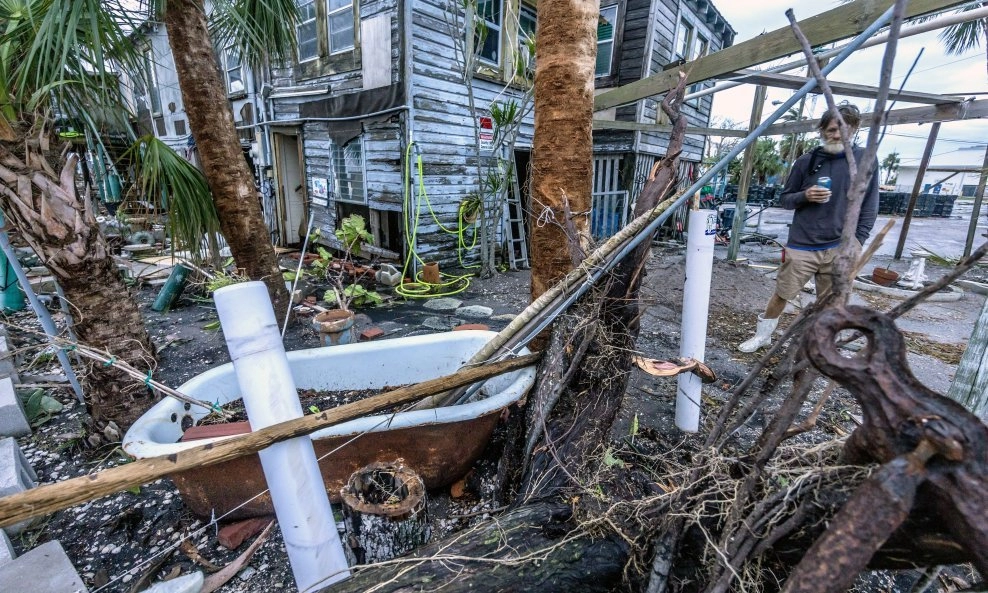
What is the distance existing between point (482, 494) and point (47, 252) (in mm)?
2278

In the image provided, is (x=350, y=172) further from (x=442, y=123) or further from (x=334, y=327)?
(x=334, y=327)

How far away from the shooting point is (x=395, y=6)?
14.5 feet

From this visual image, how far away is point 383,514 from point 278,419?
45 cm

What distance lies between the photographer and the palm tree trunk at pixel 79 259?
1723mm

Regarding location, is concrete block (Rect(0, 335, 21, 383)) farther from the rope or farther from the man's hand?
the man's hand

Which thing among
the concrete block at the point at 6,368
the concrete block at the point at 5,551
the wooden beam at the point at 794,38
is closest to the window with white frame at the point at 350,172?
the concrete block at the point at 6,368

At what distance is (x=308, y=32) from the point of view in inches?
224

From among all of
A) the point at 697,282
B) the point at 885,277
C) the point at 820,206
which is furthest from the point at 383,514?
the point at 885,277

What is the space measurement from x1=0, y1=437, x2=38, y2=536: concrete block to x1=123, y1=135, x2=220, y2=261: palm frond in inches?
51.9

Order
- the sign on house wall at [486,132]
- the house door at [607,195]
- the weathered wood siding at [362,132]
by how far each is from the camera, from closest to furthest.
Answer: the weathered wood siding at [362,132], the sign on house wall at [486,132], the house door at [607,195]

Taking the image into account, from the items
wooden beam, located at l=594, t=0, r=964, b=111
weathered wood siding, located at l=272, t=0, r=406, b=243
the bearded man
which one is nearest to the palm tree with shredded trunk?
weathered wood siding, located at l=272, t=0, r=406, b=243

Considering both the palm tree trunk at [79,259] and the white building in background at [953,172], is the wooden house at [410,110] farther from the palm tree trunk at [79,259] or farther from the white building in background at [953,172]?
the white building in background at [953,172]

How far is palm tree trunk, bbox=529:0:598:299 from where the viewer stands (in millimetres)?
1531

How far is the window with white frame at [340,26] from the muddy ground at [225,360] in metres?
3.58
